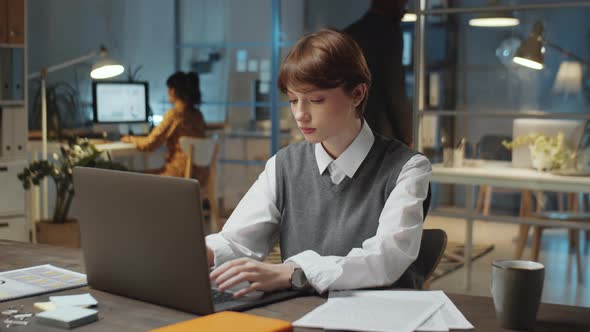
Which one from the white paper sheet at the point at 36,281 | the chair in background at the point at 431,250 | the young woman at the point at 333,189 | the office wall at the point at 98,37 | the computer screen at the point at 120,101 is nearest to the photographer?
the white paper sheet at the point at 36,281

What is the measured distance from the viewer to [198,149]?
5.30 meters

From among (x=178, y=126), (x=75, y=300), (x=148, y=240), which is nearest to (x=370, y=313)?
(x=148, y=240)

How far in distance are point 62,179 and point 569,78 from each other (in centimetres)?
274

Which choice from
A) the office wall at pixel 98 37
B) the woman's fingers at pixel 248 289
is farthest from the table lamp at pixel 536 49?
the office wall at pixel 98 37

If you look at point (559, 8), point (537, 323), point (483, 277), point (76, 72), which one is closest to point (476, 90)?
point (559, 8)

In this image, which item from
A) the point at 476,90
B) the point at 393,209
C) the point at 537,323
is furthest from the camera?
the point at 476,90

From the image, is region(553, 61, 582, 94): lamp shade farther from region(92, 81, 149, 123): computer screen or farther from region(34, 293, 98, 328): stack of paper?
region(92, 81, 149, 123): computer screen

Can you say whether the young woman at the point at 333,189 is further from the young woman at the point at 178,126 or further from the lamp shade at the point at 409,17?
the young woman at the point at 178,126

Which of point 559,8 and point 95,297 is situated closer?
point 95,297

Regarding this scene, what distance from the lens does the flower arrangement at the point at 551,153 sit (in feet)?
12.4

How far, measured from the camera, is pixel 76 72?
620cm

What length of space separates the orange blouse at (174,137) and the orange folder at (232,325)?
4259 millimetres

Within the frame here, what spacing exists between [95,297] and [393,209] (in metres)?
0.60

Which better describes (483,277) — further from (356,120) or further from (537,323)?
(537,323)
